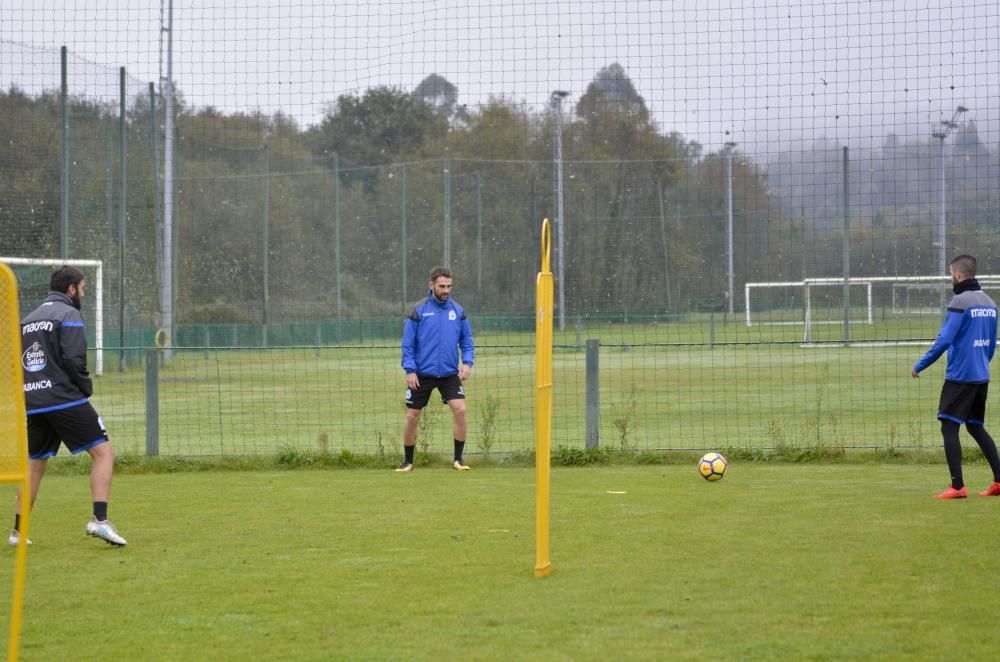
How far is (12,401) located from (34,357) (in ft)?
12.2

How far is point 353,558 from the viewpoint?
7.60 m

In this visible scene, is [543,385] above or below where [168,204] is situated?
below

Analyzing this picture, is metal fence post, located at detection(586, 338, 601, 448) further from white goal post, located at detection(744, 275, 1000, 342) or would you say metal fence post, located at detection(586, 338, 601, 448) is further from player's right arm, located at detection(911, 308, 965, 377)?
white goal post, located at detection(744, 275, 1000, 342)

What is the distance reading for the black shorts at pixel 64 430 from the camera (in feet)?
26.6

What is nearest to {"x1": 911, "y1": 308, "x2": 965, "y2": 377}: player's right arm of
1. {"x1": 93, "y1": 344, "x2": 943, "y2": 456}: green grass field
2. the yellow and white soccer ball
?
the yellow and white soccer ball

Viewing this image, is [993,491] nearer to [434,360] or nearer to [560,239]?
[434,360]

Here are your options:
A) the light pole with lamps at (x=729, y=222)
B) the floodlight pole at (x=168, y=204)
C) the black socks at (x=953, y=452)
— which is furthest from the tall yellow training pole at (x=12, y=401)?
the floodlight pole at (x=168, y=204)

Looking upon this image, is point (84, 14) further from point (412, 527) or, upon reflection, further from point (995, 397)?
point (995, 397)

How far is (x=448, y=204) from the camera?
37.7 meters

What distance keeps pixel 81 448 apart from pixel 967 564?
561 centimetres

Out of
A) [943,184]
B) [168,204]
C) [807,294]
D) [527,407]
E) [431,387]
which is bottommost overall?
[527,407]

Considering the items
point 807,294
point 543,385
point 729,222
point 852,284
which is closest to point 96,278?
point 729,222

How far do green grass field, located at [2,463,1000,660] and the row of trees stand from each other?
17.4ft

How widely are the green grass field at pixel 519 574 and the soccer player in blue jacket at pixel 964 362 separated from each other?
516mm
